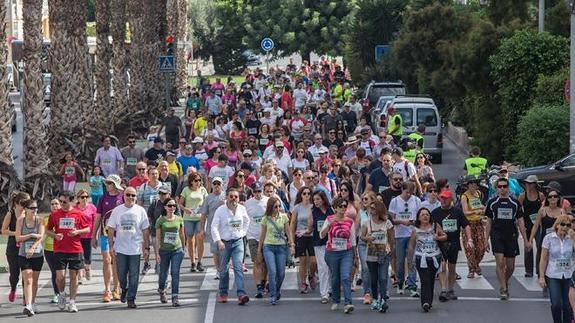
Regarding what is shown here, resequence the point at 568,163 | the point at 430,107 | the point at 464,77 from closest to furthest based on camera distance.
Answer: the point at 568,163
the point at 464,77
the point at 430,107

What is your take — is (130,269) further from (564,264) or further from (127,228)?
(564,264)

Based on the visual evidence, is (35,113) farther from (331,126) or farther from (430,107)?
(430,107)

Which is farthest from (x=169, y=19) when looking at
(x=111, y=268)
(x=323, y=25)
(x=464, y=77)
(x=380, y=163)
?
(x=111, y=268)

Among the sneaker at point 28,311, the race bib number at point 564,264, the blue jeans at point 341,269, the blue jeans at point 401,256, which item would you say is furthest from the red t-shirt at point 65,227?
the race bib number at point 564,264

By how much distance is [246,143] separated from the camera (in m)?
28.8

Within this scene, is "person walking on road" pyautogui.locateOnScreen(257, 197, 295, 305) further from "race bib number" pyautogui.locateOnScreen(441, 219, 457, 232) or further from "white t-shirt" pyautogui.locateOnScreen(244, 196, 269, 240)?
"race bib number" pyautogui.locateOnScreen(441, 219, 457, 232)

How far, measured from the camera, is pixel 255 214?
1986 cm

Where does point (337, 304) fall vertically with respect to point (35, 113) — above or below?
below

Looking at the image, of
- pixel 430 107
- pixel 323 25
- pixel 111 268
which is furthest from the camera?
pixel 323 25

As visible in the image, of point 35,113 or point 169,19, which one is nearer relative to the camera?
point 35,113

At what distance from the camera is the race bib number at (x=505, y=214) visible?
19.6m

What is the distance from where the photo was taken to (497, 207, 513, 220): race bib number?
19.6 metres

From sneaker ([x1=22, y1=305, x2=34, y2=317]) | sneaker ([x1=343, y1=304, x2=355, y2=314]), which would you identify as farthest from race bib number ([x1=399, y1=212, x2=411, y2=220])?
sneaker ([x1=22, y1=305, x2=34, y2=317])

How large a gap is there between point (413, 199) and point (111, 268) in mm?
4138
